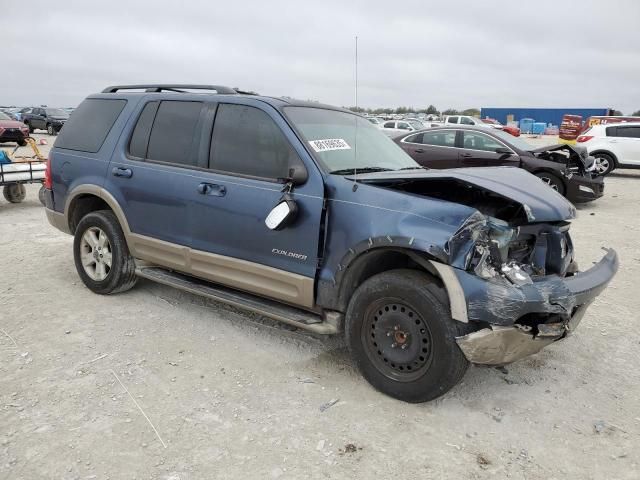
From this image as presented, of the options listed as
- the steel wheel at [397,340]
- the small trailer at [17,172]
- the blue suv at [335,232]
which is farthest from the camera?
the small trailer at [17,172]

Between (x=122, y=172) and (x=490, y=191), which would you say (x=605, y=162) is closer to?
(x=490, y=191)

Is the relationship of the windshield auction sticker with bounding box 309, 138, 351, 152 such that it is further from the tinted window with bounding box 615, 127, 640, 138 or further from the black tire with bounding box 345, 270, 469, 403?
the tinted window with bounding box 615, 127, 640, 138

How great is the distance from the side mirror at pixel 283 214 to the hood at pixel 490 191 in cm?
44

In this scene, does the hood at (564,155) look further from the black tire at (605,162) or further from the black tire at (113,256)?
the black tire at (113,256)

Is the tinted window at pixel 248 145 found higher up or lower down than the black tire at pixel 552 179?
higher up

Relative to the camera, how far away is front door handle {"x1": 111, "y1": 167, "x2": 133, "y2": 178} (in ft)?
14.9

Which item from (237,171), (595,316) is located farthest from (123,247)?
(595,316)

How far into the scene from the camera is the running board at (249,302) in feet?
11.6

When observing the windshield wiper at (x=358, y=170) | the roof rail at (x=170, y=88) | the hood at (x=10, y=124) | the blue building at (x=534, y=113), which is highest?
the blue building at (x=534, y=113)

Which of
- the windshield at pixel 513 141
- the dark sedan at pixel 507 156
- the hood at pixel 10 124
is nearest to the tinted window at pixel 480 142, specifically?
the dark sedan at pixel 507 156

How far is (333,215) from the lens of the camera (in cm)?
344

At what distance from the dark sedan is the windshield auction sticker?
→ 7.07m

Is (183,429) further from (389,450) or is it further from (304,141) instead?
(304,141)

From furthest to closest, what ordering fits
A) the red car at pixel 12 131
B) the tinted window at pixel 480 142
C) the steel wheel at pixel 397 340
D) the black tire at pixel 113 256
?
the red car at pixel 12 131
the tinted window at pixel 480 142
the black tire at pixel 113 256
the steel wheel at pixel 397 340
